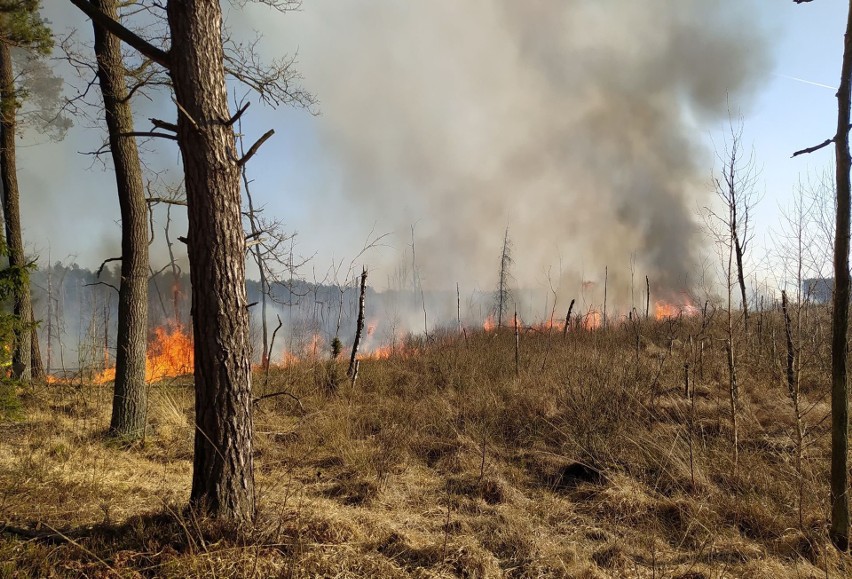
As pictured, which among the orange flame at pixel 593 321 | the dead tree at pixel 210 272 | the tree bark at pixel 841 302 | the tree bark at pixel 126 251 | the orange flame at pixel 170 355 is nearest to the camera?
the dead tree at pixel 210 272

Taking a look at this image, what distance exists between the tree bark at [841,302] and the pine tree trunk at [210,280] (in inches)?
206

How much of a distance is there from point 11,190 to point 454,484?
38.5ft

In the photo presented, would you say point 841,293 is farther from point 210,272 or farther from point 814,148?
point 210,272

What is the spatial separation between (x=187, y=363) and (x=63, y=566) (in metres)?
12.4

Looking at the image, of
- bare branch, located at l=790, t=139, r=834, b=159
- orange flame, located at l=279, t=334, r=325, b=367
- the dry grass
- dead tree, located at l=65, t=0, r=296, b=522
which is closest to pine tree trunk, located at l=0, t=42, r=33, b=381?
the dry grass

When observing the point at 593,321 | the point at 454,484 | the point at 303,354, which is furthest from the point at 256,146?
the point at 593,321

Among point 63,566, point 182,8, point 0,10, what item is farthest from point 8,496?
point 0,10

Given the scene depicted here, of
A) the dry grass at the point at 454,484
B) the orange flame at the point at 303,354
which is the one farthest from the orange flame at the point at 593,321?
the orange flame at the point at 303,354

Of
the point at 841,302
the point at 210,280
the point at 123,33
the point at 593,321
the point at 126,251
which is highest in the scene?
the point at 123,33

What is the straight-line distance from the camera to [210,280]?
3.32 meters

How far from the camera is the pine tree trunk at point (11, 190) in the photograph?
952cm

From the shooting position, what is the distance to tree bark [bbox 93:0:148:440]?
6.66 metres

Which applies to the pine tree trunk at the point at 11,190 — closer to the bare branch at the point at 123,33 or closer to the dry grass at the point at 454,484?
the dry grass at the point at 454,484

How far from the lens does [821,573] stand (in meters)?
3.97
